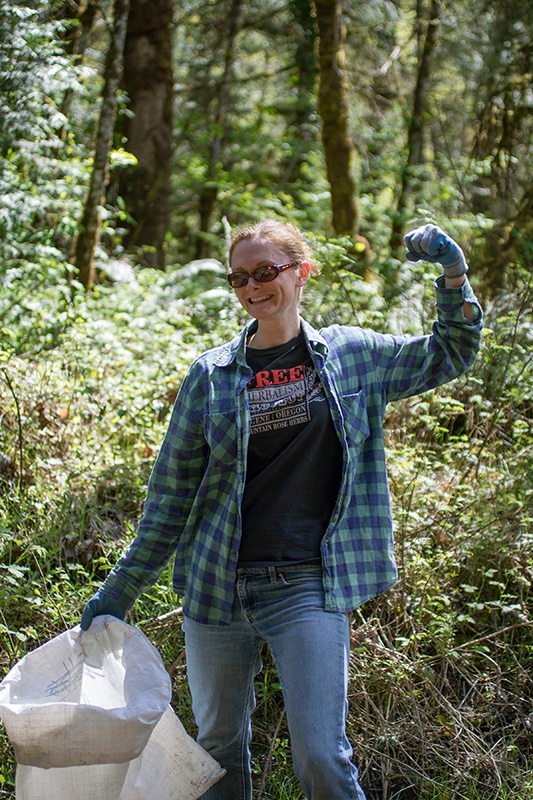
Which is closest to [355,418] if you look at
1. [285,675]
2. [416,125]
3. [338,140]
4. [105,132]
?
[285,675]

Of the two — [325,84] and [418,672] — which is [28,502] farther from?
[325,84]

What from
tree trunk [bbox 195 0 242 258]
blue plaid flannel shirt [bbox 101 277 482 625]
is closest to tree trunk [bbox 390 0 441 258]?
tree trunk [bbox 195 0 242 258]

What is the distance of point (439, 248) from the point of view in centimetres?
271

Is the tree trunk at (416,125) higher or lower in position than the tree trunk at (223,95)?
lower

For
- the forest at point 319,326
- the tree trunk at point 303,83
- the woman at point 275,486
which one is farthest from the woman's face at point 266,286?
the tree trunk at point 303,83

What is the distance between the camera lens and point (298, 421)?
9.11 ft

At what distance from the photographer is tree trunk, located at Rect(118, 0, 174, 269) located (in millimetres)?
9867

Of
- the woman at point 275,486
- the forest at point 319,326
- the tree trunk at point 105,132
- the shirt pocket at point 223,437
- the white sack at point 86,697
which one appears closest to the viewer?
the white sack at point 86,697

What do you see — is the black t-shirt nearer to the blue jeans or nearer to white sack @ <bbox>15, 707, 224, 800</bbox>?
the blue jeans

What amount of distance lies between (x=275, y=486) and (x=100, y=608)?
0.81m

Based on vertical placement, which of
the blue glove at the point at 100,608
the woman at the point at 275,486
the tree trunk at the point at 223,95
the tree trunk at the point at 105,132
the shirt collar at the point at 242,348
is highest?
the tree trunk at the point at 223,95

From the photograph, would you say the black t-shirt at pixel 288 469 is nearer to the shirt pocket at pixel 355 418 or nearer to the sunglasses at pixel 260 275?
the shirt pocket at pixel 355 418

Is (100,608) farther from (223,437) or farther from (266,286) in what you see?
(266,286)

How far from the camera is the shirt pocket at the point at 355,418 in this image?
279cm
